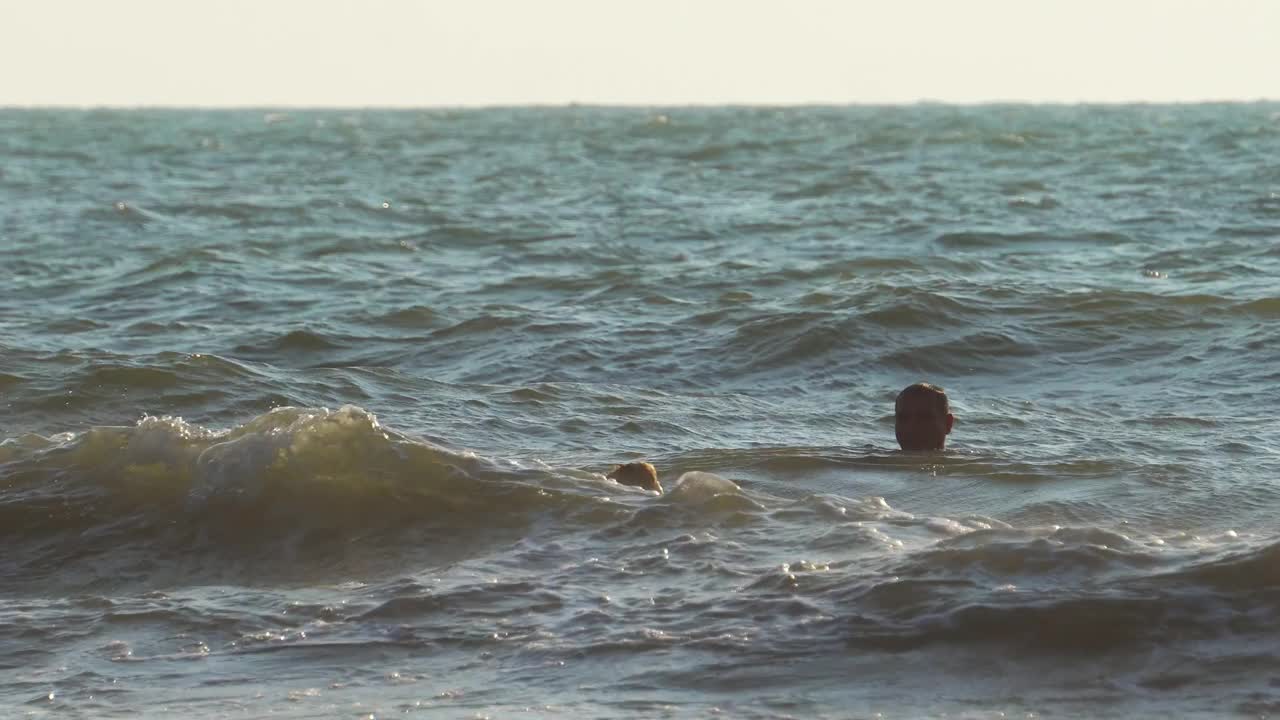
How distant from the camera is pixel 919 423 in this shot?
8.59 m

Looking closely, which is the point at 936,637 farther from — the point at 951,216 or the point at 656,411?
the point at 951,216

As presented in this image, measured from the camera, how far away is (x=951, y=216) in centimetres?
2159

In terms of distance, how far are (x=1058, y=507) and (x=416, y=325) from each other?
6.72 m

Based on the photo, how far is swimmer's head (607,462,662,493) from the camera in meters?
7.71

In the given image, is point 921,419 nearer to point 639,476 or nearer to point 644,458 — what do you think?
point 644,458

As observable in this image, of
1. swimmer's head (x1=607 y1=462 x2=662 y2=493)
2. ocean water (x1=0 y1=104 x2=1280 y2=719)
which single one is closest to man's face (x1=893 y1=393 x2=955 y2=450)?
ocean water (x1=0 y1=104 x2=1280 y2=719)

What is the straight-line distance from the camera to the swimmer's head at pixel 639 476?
771 cm

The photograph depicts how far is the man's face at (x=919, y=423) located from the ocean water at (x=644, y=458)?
13cm

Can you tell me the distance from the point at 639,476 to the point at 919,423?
5.21 feet

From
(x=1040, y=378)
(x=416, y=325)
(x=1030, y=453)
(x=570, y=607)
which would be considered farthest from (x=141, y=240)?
(x=570, y=607)

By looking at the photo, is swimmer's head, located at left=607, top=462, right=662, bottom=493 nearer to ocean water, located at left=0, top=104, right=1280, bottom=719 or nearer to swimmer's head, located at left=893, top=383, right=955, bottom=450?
ocean water, located at left=0, top=104, right=1280, bottom=719

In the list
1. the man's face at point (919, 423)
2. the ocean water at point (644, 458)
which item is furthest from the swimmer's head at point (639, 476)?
the man's face at point (919, 423)

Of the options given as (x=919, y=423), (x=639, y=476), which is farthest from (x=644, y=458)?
(x=919, y=423)

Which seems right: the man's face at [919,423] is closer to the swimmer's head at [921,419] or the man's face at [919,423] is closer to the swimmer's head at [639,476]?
the swimmer's head at [921,419]
